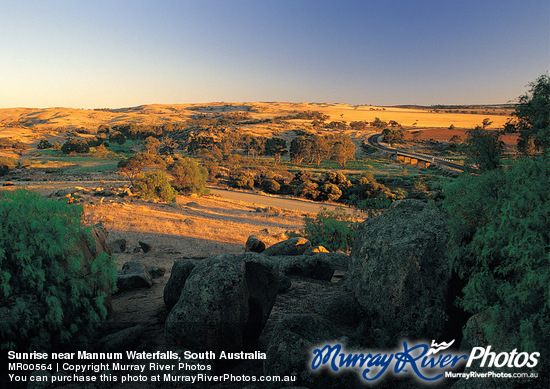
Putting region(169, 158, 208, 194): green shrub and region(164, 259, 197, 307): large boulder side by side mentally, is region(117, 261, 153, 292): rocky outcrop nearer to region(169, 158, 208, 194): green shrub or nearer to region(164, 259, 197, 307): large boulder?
region(164, 259, 197, 307): large boulder

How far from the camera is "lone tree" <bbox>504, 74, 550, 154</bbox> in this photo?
7.68 meters

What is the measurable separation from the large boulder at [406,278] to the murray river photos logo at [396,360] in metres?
0.27

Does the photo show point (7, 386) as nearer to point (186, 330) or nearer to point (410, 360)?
point (186, 330)

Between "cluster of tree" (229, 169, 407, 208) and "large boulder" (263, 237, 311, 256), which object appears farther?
"cluster of tree" (229, 169, 407, 208)

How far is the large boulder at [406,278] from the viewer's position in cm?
754

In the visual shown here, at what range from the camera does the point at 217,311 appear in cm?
812

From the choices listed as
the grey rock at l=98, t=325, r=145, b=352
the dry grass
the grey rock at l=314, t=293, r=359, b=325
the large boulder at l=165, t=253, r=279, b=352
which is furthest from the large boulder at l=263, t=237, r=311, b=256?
the grey rock at l=98, t=325, r=145, b=352

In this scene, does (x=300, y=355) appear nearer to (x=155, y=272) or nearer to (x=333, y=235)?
(x=155, y=272)

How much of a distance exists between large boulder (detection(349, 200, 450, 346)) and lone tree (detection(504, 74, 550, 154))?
7.92 feet

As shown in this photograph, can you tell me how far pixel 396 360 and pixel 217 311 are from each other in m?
3.99

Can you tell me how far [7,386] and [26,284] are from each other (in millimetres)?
2326

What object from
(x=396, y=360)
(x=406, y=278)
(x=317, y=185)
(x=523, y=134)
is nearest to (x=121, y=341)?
(x=396, y=360)

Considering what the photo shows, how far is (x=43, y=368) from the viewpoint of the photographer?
8477 mm

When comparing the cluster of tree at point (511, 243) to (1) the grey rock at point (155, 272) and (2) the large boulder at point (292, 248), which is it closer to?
(2) the large boulder at point (292, 248)
